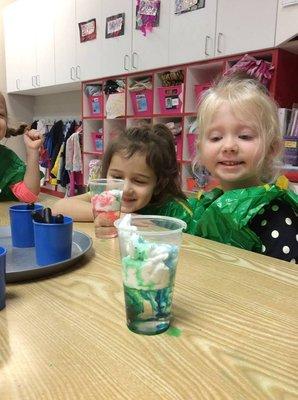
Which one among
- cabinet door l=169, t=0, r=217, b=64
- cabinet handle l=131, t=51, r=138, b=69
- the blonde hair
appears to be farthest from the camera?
cabinet handle l=131, t=51, r=138, b=69

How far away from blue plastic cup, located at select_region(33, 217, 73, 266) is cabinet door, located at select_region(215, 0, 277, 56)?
2311mm

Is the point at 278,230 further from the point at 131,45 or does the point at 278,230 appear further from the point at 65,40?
the point at 65,40

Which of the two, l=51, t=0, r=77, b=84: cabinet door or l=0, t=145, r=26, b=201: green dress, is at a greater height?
l=51, t=0, r=77, b=84: cabinet door

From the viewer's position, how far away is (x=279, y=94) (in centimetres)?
262

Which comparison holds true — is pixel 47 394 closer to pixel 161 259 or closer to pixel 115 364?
pixel 115 364

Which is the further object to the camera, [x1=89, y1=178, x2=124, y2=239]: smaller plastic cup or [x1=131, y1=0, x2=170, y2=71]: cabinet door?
[x1=131, y1=0, x2=170, y2=71]: cabinet door

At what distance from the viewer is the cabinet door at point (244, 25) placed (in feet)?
8.16

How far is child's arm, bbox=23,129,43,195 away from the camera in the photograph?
1.68m

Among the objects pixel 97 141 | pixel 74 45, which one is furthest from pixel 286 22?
pixel 74 45

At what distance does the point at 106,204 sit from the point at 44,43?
15.0ft

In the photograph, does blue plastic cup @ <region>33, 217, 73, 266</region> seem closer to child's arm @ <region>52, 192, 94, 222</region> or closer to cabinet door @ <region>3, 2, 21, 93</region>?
child's arm @ <region>52, 192, 94, 222</region>

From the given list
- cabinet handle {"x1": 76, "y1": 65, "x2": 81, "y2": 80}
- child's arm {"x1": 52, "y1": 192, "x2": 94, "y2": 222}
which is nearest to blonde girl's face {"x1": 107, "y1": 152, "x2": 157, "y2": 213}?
child's arm {"x1": 52, "y1": 192, "x2": 94, "y2": 222}

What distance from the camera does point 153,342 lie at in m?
0.48

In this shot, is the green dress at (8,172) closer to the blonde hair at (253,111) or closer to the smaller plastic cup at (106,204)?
the smaller plastic cup at (106,204)
